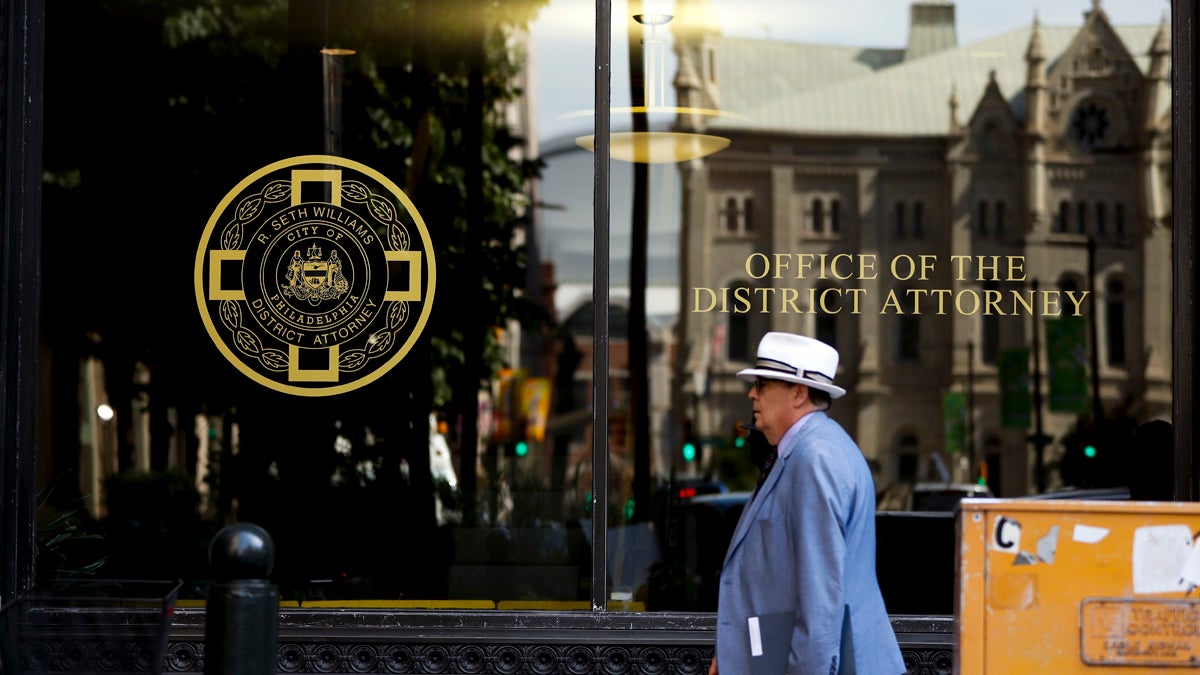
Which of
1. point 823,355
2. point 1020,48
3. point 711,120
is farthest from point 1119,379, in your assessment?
point 823,355

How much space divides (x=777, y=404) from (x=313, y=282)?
10.2 ft

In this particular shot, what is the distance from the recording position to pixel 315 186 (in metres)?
Result: 7.00

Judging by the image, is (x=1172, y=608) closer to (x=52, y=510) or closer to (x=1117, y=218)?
(x=52, y=510)

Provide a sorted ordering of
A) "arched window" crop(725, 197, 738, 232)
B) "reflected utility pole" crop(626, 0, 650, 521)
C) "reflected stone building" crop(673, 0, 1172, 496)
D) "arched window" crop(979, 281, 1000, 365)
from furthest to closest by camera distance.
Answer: "arched window" crop(725, 197, 738, 232), "reflected utility pole" crop(626, 0, 650, 521), "arched window" crop(979, 281, 1000, 365), "reflected stone building" crop(673, 0, 1172, 496)

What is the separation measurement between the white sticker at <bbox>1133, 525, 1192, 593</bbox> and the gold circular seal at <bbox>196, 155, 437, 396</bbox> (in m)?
3.97

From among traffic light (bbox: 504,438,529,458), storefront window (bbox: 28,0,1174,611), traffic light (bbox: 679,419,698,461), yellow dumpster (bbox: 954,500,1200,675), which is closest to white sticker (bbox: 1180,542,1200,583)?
yellow dumpster (bbox: 954,500,1200,675)

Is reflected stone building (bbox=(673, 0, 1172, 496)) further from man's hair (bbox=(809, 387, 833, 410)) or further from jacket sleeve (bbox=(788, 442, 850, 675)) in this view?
jacket sleeve (bbox=(788, 442, 850, 675))

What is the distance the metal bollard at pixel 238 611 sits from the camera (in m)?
3.99

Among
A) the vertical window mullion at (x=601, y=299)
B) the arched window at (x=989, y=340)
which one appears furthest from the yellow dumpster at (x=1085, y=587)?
the arched window at (x=989, y=340)

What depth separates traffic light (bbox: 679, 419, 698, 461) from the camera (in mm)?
25219

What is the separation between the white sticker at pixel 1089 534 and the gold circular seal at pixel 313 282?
388cm

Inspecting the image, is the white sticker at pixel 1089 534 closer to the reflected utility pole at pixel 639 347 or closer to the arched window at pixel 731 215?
the reflected utility pole at pixel 639 347

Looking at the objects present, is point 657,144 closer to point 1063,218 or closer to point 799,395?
point 1063,218

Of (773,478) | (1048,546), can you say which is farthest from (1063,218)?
(1048,546)
